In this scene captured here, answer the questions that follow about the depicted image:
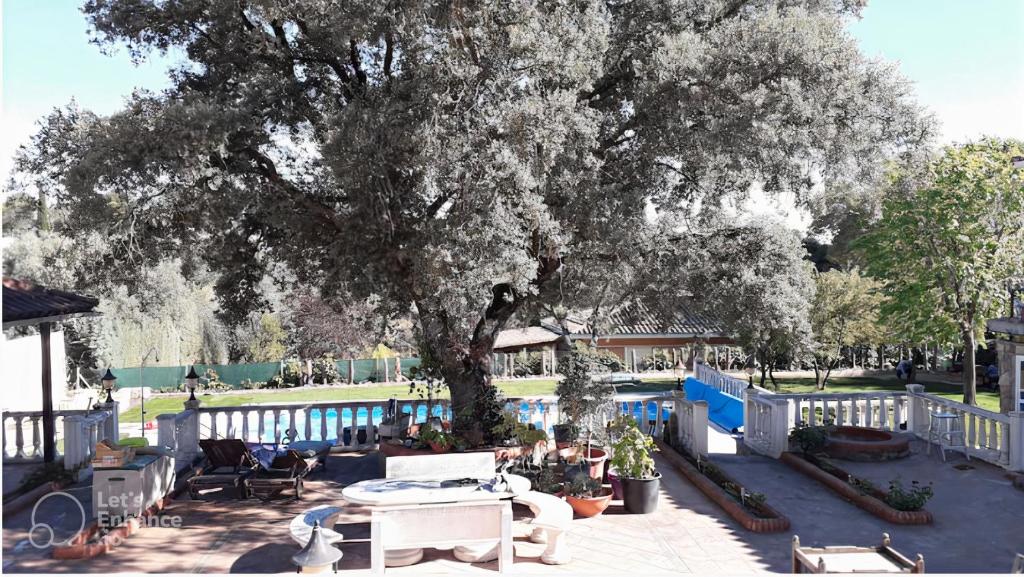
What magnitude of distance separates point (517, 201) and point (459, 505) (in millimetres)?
3878

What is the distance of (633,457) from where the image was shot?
9852 millimetres

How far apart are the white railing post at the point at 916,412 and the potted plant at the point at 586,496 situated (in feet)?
21.6

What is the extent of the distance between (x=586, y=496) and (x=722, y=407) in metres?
10.5

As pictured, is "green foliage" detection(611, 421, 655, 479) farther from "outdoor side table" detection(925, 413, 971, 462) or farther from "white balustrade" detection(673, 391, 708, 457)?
"outdoor side table" detection(925, 413, 971, 462)

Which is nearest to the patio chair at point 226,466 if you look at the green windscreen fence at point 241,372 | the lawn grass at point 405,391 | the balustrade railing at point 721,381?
the lawn grass at point 405,391

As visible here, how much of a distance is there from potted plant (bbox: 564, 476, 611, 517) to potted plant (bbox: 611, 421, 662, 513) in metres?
0.31

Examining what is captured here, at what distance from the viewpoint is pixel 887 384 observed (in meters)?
25.6

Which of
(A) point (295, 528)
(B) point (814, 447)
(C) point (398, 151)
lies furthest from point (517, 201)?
(B) point (814, 447)

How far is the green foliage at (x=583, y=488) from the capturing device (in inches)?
378

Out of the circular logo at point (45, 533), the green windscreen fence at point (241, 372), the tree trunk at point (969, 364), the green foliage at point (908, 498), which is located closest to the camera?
the circular logo at point (45, 533)

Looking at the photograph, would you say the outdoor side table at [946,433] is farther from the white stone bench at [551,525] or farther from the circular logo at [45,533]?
the circular logo at [45,533]

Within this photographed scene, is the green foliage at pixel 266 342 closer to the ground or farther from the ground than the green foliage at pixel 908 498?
farther from the ground

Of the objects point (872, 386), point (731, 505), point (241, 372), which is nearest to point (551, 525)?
point (731, 505)

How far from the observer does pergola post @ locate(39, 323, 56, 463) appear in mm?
11729
